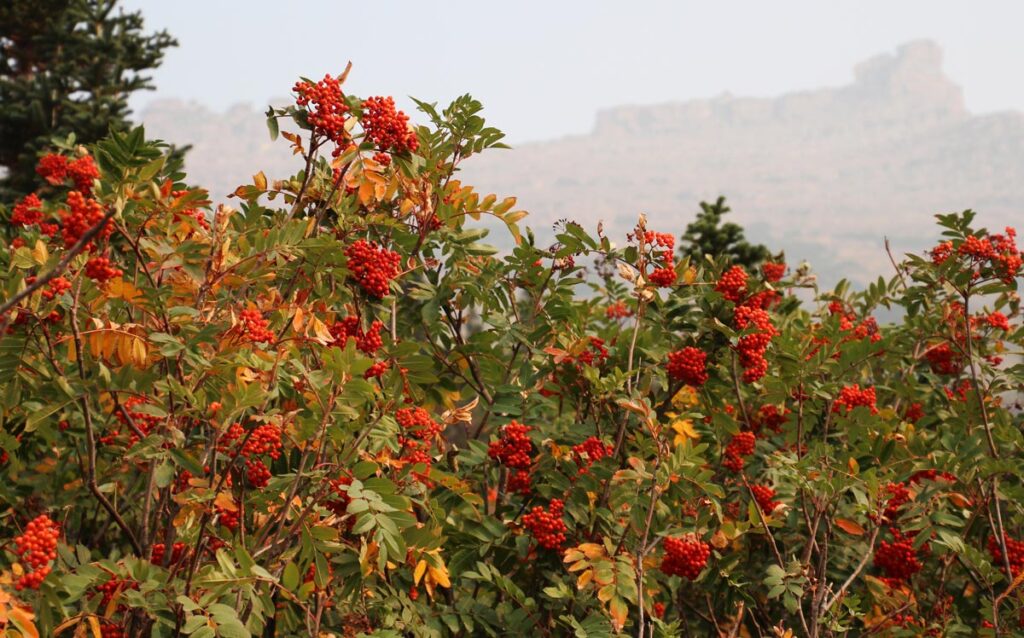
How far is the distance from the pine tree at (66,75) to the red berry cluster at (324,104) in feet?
35.6

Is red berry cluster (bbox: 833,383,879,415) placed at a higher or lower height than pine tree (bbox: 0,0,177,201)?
lower

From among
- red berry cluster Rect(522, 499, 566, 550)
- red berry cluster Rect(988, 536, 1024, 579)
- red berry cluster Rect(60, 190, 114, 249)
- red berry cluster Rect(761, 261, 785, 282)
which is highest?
red berry cluster Rect(60, 190, 114, 249)

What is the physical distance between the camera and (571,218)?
14.0 ft

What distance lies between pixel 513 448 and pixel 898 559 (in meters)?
1.93

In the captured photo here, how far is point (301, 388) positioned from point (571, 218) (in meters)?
1.60

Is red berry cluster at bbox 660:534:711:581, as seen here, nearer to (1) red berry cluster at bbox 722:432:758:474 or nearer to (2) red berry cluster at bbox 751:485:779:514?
(2) red berry cluster at bbox 751:485:779:514

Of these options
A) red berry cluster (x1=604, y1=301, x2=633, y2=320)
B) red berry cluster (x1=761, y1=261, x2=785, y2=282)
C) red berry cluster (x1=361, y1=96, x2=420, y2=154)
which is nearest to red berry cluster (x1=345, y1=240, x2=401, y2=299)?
red berry cluster (x1=361, y1=96, x2=420, y2=154)

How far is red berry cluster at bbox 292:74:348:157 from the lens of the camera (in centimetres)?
341

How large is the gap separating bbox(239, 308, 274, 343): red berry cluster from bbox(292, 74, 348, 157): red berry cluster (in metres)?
0.84

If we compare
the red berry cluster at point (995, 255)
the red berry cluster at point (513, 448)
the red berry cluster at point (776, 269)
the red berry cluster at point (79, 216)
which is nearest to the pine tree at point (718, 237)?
the red berry cluster at point (776, 269)

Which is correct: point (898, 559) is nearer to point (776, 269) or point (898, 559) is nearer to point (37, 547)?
point (776, 269)

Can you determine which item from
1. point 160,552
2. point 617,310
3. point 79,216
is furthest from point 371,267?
point 617,310

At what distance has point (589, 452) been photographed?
3844 mm

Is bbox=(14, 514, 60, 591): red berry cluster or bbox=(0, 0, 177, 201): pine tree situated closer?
bbox=(14, 514, 60, 591): red berry cluster
